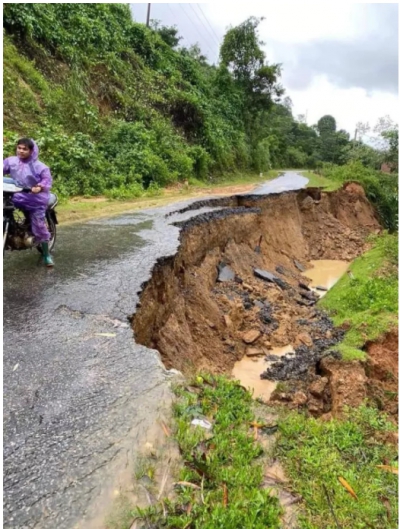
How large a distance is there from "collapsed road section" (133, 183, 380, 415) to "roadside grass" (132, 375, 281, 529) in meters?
1.60

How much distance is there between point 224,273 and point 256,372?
9.71 ft

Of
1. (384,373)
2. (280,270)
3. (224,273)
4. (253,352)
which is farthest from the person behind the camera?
(280,270)

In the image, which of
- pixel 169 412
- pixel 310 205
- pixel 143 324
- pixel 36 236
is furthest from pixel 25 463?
pixel 310 205

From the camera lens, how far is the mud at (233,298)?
5.84 m

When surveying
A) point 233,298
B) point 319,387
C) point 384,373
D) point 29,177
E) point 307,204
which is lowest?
point 319,387

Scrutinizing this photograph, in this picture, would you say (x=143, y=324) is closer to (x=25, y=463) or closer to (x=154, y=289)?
(x=154, y=289)

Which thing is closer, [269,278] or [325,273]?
[269,278]

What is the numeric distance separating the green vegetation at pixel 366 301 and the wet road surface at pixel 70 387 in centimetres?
355

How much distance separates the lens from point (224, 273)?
945cm

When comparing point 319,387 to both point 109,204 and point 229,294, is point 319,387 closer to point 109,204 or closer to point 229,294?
point 229,294

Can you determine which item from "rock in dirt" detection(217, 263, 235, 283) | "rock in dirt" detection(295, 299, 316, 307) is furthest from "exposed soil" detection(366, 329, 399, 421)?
"rock in dirt" detection(295, 299, 316, 307)

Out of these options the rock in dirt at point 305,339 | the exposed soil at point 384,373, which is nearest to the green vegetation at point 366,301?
the exposed soil at point 384,373

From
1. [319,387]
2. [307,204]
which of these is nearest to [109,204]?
[319,387]

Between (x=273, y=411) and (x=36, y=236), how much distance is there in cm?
345
